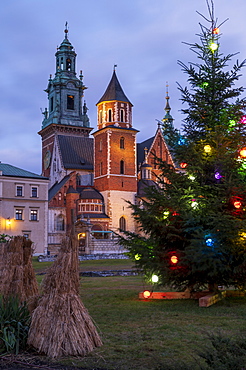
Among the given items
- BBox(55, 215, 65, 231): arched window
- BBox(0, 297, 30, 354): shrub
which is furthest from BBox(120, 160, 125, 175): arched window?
BBox(0, 297, 30, 354): shrub

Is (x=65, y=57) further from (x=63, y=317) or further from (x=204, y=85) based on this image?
(x=63, y=317)

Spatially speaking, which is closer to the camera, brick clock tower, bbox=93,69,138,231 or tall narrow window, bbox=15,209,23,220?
tall narrow window, bbox=15,209,23,220

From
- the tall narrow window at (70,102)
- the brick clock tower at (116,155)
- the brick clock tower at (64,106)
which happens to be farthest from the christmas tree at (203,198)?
the tall narrow window at (70,102)

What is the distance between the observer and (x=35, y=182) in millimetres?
53906

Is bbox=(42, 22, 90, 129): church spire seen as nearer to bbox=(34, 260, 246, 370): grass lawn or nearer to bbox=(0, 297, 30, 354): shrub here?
bbox=(34, 260, 246, 370): grass lawn

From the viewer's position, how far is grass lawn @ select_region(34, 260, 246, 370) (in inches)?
257

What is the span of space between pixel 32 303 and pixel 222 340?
3.60 m

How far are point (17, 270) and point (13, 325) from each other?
1.66m

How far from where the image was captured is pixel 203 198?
11.8 m

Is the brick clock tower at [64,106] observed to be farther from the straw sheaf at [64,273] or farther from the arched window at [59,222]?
the straw sheaf at [64,273]

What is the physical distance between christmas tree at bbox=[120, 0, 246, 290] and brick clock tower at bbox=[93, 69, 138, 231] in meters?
47.7

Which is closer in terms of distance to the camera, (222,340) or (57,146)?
(222,340)

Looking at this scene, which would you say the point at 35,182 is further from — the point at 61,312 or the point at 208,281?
the point at 61,312

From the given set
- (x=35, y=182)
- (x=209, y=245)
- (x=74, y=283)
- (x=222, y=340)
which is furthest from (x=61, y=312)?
(x=35, y=182)
